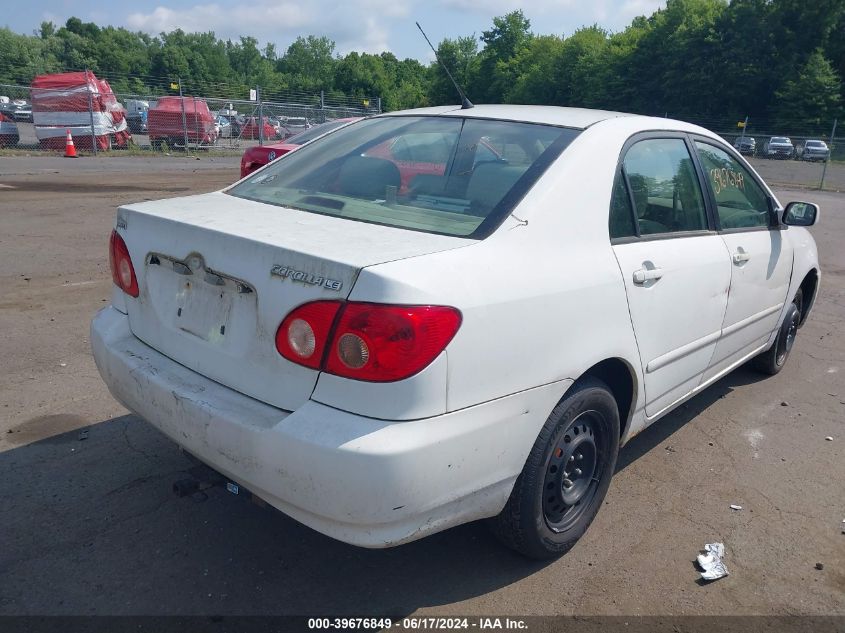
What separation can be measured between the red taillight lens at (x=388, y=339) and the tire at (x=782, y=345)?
3588 mm

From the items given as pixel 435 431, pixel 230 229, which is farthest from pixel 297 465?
pixel 230 229

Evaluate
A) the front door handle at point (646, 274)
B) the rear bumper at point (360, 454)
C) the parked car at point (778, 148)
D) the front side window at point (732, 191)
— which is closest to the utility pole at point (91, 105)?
the front side window at point (732, 191)

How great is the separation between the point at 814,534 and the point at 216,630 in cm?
255

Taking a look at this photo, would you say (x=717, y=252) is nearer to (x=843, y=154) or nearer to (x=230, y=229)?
(x=230, y=229)

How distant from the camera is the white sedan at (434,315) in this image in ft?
6.86

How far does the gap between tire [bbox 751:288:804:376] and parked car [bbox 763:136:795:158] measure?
3062cm

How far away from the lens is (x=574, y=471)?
2.88 m

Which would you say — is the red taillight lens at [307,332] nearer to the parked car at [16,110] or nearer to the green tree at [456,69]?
the parked car at [16,110]

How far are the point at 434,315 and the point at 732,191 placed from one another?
264 centimetres

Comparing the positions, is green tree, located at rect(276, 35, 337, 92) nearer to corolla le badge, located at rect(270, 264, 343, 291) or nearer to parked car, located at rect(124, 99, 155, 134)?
parked car, located at rect(124, 99, 155, 134)

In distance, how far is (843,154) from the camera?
27.5 m

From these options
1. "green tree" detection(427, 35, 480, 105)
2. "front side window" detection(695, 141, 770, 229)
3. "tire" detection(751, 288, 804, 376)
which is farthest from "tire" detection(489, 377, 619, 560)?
"green tree" detection(427, 35, 480, 105)

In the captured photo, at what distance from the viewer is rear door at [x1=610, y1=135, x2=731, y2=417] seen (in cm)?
295

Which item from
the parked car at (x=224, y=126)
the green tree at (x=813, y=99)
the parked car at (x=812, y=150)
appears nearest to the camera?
the parked car at (x=224, y=126)
